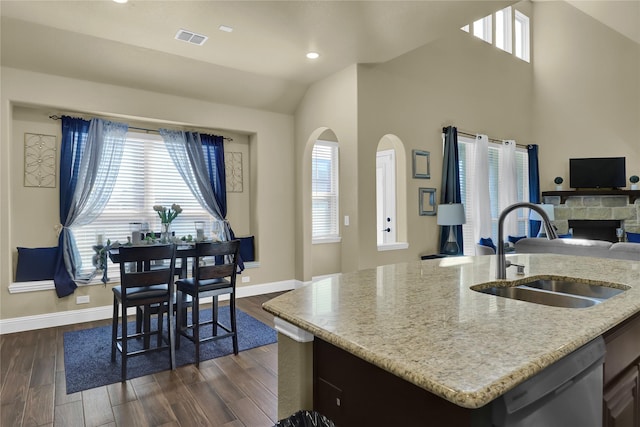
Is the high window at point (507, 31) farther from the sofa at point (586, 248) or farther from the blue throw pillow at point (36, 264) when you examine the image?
the blue throw pillow at point (36, 264)

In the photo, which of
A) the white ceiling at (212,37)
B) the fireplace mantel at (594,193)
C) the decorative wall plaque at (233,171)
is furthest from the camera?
the fireplace mantel at (594,193)

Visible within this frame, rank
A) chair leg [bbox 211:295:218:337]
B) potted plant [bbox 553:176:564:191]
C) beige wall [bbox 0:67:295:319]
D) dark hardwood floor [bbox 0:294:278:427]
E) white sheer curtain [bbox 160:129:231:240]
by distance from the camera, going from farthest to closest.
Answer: potted plant [bbox 553:176:564:191] → white sheer curtain [bbox 160:129:231:240] → beige wall [bbox 0:67:295:319] → chair leg [bbox 211:295:218:337] → dark hardwood floor [bbox 0:294:278:427]

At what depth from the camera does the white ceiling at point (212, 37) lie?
131 inches

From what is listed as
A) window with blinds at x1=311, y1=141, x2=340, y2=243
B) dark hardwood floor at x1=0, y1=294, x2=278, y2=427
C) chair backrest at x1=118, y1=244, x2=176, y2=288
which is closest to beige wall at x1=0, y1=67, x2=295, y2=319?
window with blinds at x1=311, y1=141, x2=340, y2=243

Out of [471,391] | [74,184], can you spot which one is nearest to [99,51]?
[74,184]

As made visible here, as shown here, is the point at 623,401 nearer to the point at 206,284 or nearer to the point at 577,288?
the point at 577,288

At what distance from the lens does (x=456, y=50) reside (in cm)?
620

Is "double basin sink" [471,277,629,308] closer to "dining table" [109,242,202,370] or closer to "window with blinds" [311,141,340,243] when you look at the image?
"dining table" [109,242,202,370]

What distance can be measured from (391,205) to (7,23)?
5.19 m

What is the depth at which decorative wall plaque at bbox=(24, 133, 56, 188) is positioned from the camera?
4.12 meters

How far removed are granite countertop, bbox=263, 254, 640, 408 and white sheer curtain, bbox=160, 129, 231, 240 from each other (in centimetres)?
375

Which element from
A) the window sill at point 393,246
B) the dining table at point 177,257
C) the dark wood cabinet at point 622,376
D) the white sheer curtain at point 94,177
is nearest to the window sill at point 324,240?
the window sill at point 393,246

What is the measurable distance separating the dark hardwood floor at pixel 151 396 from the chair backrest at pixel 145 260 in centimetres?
73

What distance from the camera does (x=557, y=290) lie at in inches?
74.0
